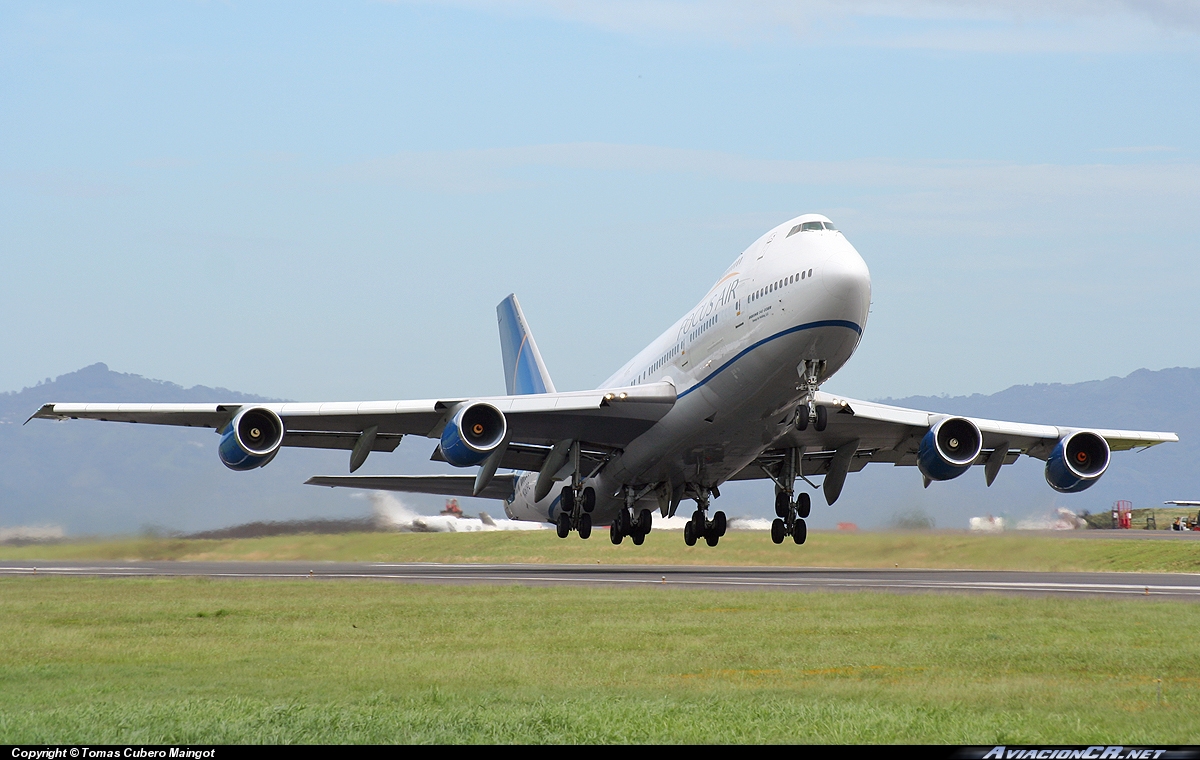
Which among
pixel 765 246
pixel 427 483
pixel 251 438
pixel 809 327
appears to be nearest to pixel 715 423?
pixel 765 246

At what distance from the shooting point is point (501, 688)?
1856cm

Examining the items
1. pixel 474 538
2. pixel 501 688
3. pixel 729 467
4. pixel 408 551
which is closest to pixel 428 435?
pixel 729 467

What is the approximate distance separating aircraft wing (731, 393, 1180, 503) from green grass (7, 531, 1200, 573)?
33.1 ft

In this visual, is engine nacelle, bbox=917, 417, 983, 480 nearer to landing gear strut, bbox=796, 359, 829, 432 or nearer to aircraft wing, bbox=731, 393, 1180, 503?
aircraft wing, bbox=731, 393, 1180, 503

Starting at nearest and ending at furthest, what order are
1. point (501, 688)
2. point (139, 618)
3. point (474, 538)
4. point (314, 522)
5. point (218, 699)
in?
point (218, 699), point (501, 688), point (139, 618), point (314, 522), point (474, 538)

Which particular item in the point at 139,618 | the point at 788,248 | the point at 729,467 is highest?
the point at 788,248

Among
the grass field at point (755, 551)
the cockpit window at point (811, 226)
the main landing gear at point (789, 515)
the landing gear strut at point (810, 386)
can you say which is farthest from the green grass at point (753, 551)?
the cockpit window at point (811, 226)

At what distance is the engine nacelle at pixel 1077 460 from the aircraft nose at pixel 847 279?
464 inches

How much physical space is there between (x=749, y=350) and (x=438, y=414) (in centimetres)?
993

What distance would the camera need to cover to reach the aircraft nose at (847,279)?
84.2 ft

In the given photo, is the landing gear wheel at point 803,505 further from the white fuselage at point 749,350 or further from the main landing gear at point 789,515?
the white fuselage at point 749,350

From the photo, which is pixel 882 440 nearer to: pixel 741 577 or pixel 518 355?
pixel 741 577
